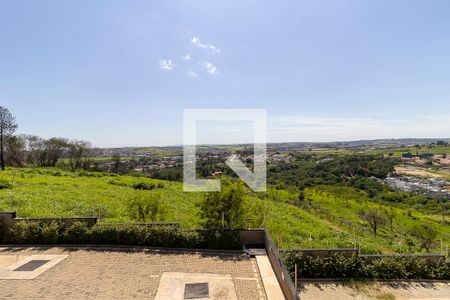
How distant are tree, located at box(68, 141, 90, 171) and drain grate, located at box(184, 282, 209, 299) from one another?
126 ft

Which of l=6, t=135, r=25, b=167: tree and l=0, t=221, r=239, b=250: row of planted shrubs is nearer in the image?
l=0, t=221, r=239, b=250: row of planted shrubs

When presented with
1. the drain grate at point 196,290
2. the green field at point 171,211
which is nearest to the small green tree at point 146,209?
the green field at point 171,211

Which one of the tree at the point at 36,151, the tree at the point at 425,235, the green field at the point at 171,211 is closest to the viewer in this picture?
the green field at the point at 171,211

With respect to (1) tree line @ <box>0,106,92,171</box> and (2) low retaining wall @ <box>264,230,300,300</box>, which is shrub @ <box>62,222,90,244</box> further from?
(1) tree line @ <box>0,106,92,171</box>

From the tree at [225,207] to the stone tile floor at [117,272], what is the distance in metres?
1.47

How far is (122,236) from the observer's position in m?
10.7

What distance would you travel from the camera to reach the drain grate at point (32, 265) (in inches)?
338

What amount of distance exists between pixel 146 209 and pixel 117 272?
4.25m

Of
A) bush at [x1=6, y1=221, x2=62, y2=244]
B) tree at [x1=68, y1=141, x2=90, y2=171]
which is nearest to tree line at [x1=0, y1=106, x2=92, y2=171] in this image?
tree at [x1=68, y1=141, x2=90, y2=171]

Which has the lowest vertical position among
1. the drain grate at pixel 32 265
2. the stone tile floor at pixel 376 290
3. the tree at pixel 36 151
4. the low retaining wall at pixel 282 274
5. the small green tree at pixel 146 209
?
the stone tile floor at pixel 376 290

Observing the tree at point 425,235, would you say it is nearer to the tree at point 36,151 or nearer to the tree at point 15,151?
the tree at point 15,151

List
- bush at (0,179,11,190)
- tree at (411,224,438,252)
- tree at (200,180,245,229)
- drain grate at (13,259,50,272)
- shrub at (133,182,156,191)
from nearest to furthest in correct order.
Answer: drain grate at (13,259,50,272) → tree at (200,180,245,229) → bush at (0,179,11,190) → tree at (411,224,438,252) → shrub at (133,182,156,191)

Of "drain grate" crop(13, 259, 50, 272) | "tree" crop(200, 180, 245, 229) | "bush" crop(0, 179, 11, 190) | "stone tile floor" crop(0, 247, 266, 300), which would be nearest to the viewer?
"stone tile floor" crop(0, 247, 266, 300)

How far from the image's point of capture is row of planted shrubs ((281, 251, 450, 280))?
10125mm
